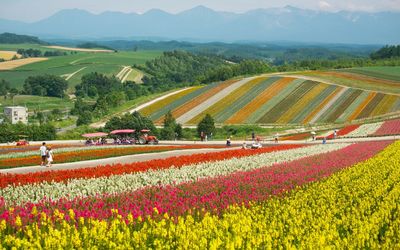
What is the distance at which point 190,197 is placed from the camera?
51.1 ft

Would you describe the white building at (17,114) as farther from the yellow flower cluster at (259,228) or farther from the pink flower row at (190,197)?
the yellow flower cluster at (259,228)

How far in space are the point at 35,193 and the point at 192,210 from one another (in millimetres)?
6392

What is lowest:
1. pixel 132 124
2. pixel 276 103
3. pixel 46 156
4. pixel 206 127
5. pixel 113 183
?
pixel 206 127

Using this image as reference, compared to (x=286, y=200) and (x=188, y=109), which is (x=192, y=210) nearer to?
(x=286, y=200)

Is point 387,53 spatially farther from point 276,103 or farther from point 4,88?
point 4,88

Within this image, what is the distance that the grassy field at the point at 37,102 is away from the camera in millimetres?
148625

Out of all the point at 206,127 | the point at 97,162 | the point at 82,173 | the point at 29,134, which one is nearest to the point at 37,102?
the point at 29,134

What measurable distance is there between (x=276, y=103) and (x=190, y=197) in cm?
8090

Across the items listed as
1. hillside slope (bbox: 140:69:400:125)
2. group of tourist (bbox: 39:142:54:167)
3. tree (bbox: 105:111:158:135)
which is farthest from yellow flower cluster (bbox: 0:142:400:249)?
hillside slope (bbox: 140:69:400:125)

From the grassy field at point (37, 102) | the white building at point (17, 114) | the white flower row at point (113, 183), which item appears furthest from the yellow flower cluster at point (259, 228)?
the grassy field at point (37, 102)

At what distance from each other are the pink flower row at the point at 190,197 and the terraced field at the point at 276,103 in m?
63.6

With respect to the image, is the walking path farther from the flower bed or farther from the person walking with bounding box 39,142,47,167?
the flower bed

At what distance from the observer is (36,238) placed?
10.4 m

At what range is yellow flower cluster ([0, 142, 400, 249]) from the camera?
9.80 meters
